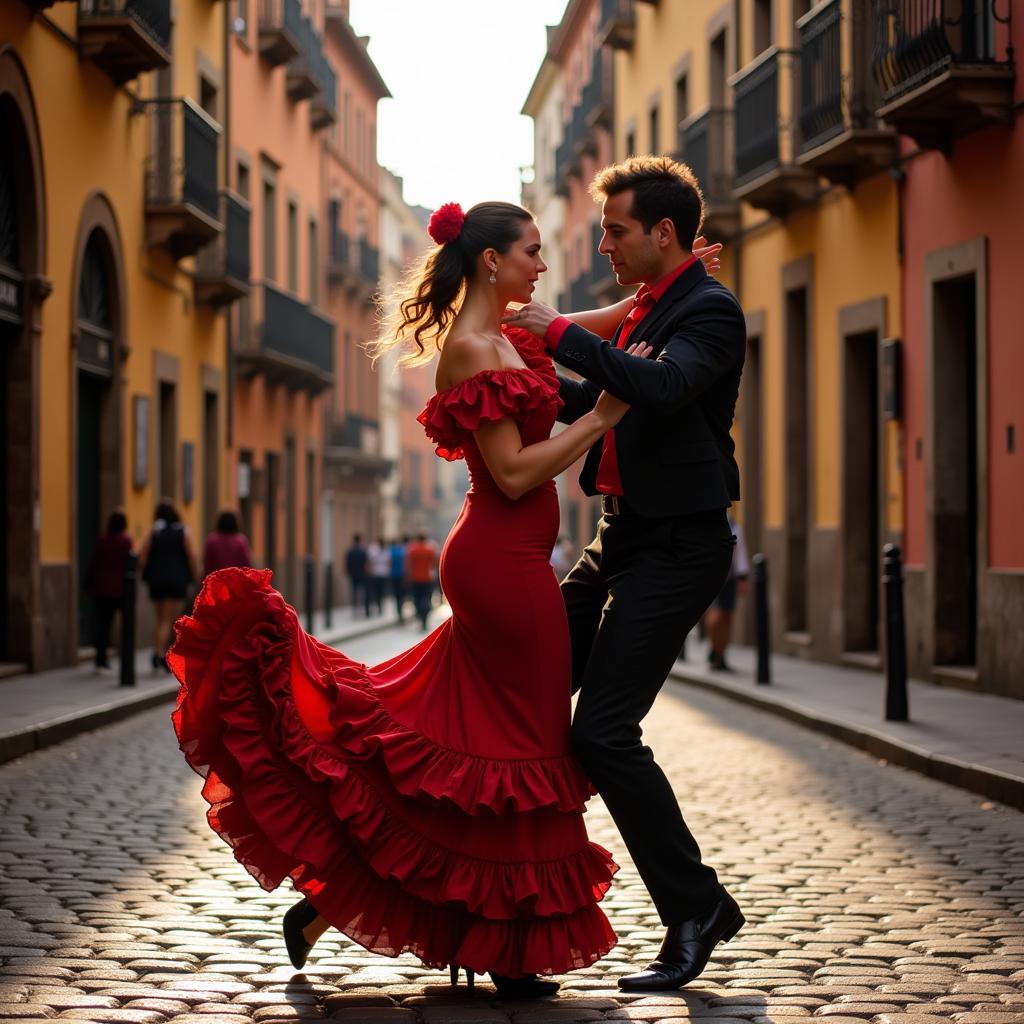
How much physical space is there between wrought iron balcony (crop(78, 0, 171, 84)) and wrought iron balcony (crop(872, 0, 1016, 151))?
684cm

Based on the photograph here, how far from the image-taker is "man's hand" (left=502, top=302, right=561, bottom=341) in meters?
5.11

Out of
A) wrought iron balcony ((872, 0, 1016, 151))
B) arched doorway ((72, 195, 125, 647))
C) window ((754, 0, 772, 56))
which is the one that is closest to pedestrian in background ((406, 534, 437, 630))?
window ((754, 0, 772, 56))

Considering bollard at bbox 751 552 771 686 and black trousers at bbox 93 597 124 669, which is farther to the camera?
black trousers at bbox 93 597 124 669

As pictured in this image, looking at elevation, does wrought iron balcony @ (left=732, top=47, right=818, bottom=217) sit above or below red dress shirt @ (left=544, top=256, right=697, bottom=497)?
above

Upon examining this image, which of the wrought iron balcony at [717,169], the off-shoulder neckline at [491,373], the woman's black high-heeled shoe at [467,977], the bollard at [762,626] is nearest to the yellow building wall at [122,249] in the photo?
the bollard at [762,626]

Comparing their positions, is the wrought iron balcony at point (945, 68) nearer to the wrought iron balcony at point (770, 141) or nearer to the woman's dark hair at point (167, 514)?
the wrought iron balcony at point (770, 141)

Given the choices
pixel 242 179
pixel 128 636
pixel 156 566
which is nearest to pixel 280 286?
pixel 242 179

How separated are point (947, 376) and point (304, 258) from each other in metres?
23.2

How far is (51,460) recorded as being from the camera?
704 inches

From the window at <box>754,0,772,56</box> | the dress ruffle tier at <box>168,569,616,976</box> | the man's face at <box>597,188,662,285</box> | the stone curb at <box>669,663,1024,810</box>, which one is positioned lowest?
the stone curb at <box>669,663,1024,810</box>

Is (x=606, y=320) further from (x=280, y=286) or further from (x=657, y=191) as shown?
(x=280, y=286)

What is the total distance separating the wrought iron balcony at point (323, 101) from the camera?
37344mm

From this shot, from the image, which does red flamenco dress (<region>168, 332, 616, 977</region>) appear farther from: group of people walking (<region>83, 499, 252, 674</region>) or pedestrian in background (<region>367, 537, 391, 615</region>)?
pedestrian in background (<region>367, 537, 391, 615</region>)

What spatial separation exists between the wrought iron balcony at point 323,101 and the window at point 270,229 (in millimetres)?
3233
